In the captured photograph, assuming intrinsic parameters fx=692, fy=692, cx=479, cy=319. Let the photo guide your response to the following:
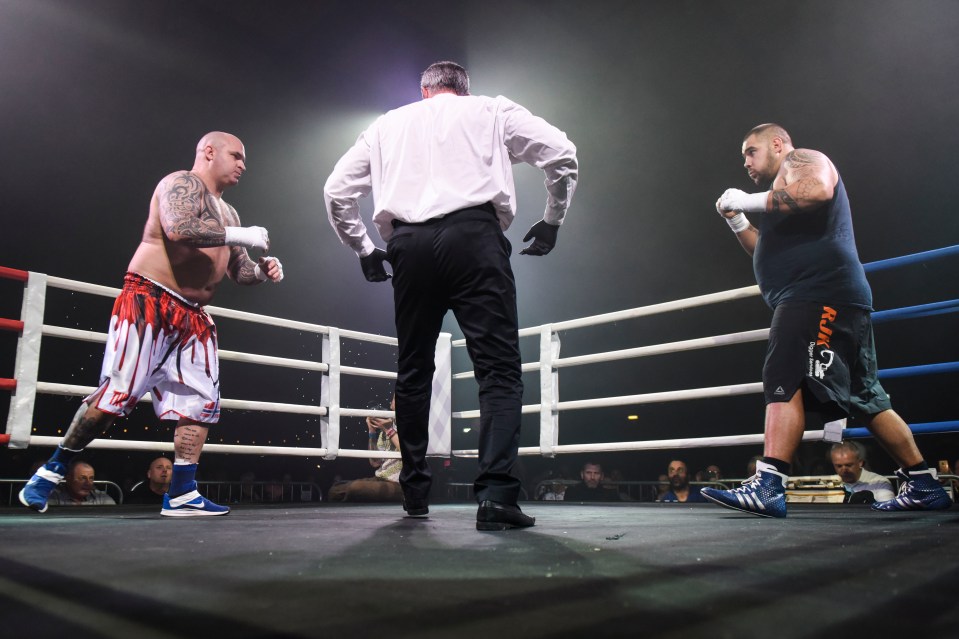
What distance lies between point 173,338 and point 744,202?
188cm

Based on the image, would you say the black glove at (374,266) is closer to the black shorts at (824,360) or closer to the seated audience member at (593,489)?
the black shorts at (824,360)

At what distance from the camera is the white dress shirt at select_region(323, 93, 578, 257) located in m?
1.77

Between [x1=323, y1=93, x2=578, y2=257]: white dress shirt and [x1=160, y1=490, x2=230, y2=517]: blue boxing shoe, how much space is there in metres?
1.05

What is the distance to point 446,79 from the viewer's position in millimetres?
1971

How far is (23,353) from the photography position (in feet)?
8.27

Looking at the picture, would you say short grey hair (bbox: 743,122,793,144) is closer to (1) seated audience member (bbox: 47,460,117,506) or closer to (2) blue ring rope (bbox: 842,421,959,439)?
(2) blue ring rope (bbox: 842,421,959,439)

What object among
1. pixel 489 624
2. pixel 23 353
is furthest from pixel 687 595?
pixel 23 353

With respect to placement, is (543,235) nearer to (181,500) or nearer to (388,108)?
(181,500)

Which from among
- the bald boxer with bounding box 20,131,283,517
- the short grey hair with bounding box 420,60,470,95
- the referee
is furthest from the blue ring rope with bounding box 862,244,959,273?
the bald boxer with bounding box 20,131,283,517

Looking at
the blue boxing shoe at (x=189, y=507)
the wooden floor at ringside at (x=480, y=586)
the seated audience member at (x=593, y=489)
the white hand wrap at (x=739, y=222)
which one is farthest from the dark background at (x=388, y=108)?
the wooden floor at ringside at (x=480, y=586)

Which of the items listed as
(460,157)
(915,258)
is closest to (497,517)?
(460,157)

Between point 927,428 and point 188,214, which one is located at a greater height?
point 188,214

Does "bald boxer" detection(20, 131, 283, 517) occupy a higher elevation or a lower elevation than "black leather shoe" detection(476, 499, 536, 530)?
higher

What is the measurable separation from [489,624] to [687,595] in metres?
0.22
